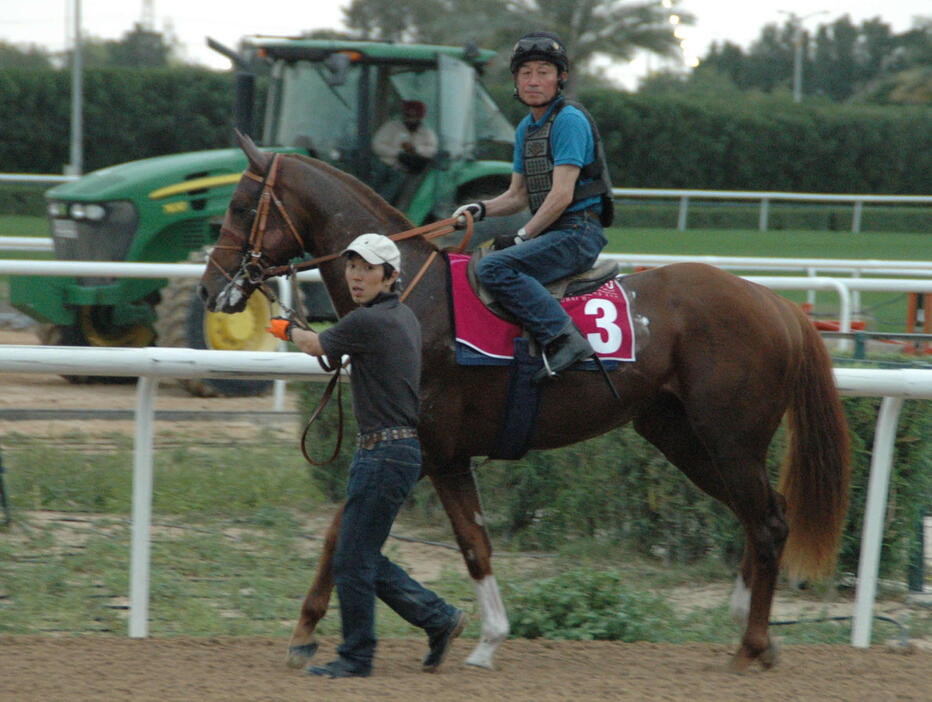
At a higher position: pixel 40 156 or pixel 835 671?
pixel 40 156

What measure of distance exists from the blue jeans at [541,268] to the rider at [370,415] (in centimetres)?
48

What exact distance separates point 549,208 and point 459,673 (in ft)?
5.47

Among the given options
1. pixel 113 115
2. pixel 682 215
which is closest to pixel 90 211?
pixel 682 215

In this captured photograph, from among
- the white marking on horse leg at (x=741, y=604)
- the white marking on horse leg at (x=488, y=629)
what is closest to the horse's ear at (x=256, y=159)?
the white marking on horse leg at (x=488, y=629)

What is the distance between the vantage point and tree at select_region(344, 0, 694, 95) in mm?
37000

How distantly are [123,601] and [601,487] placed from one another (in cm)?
224

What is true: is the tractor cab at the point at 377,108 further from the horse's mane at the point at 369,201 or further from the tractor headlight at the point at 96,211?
the horse's mane at the point at 369,201

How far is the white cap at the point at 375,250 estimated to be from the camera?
380cm

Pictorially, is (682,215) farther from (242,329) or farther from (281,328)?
(281,328)

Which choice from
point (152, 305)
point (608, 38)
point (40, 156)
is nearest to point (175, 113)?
point (40, 156)

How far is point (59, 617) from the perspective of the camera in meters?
4.57

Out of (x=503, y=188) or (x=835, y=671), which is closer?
(x=835, y=671)

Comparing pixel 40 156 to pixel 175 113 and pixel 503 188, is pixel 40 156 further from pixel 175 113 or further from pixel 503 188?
pixel 503 188

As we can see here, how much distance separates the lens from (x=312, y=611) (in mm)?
→ 4062
